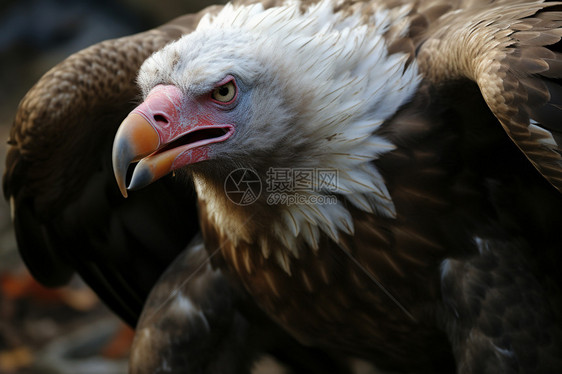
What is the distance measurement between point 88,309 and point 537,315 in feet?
12.7

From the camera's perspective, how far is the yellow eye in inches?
91.9

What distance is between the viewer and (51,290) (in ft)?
17.8

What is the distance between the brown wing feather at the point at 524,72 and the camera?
6.68 feet

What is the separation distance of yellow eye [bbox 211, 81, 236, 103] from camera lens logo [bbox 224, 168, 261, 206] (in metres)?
0.25

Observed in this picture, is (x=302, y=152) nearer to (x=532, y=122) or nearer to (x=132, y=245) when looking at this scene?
(x=532, y=122)

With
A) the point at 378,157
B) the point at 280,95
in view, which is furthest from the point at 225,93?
the point at 378,157

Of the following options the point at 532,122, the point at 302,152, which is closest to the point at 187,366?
the point at 302,152

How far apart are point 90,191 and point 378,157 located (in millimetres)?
1485

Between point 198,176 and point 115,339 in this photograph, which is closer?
point 198,176

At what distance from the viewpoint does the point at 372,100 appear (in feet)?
7.97

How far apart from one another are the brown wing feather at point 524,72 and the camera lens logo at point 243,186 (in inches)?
28.5

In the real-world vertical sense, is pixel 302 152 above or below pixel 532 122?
below

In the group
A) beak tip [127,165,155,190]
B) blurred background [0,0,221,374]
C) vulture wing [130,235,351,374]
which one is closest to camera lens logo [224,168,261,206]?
beak tip [127,165,155,190]

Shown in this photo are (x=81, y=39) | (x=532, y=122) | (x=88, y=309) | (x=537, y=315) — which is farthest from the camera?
(x=81, y=39)
